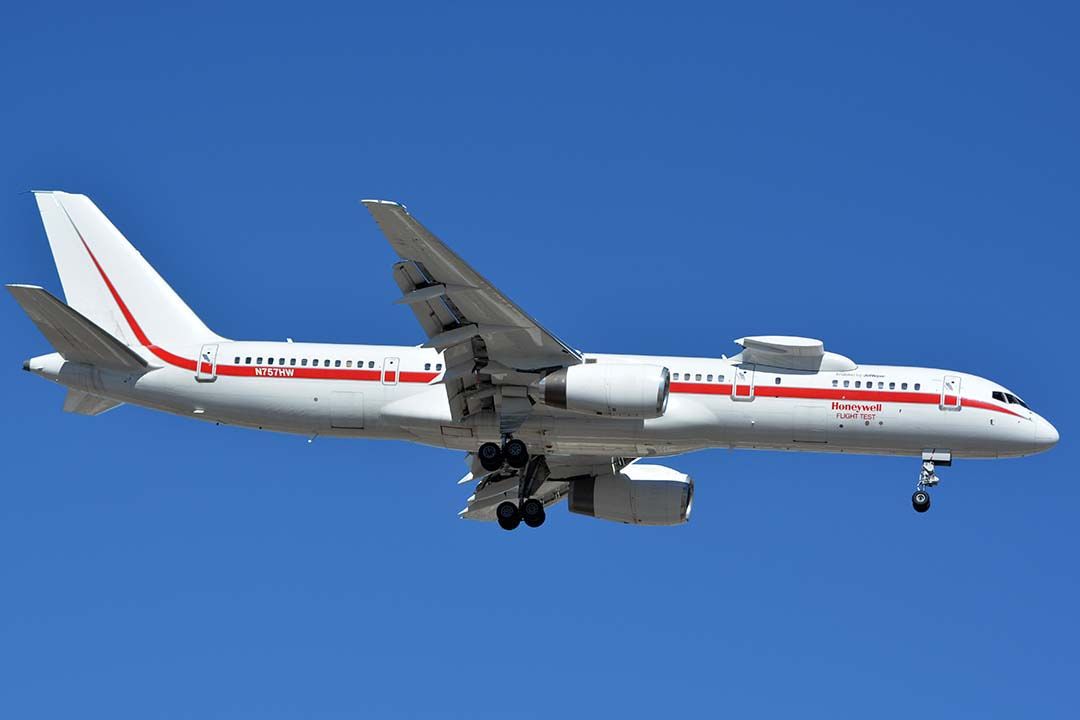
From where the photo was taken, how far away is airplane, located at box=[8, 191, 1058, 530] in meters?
41.2

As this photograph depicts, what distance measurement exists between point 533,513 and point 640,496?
3779mm

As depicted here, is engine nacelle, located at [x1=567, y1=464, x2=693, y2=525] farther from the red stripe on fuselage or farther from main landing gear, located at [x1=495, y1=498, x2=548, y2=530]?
the red stripe on fuselage

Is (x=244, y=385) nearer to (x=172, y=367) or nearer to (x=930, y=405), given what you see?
(x=172, y=367)

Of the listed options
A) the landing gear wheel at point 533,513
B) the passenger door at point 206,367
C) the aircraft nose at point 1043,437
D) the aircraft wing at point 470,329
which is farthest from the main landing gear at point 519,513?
the aircraft nose at point 1043,437

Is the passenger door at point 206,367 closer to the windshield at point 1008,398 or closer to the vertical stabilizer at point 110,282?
the vertical stabilizer at point 110,282

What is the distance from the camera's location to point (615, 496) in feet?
154

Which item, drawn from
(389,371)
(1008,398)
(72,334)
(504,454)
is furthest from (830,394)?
(72,334)

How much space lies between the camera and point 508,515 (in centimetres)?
4438

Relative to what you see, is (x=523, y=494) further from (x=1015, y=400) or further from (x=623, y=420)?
(x=1015, y=400)

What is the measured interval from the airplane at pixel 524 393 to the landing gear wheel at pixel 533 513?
26 millimetres

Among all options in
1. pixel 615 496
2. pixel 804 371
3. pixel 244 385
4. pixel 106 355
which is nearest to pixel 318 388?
pixel 244 385

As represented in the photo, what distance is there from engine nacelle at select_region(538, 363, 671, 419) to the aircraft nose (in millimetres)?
9751

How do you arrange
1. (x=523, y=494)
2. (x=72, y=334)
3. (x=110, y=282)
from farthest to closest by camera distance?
(x=110, y=282)
(x=523, y=494)
(x=72, y=334)

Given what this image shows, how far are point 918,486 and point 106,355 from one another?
2115 cm
